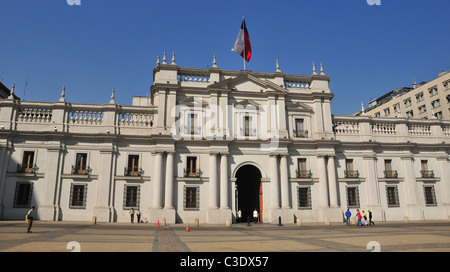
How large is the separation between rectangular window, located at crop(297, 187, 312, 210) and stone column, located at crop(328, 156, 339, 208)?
2554 millimetres

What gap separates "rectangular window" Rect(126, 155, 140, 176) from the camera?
106ft

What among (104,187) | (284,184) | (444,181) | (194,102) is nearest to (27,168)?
(104,187)

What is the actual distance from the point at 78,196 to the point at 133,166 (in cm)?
611

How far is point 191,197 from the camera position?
32.5 metres

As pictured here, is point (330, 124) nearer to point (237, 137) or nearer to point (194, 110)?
point (237, 137)

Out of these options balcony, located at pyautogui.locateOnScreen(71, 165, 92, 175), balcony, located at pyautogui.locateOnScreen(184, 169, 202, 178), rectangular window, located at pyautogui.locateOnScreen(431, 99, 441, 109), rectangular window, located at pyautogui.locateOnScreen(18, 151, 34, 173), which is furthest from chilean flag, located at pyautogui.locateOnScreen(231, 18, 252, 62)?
rectangular window, located at pyautogui.locateOnScreen(431, 99, 441, 109)

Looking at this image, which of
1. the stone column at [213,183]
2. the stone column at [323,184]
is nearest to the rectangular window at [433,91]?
the stone column at [323,184]

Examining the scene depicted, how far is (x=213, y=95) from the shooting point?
3488cm

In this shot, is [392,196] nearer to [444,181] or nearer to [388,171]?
[388,171]

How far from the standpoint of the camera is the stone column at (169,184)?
31.4 m

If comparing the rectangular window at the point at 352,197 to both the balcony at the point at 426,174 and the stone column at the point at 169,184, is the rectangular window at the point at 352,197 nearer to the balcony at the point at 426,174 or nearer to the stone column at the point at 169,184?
the balcony at the point at 426,174

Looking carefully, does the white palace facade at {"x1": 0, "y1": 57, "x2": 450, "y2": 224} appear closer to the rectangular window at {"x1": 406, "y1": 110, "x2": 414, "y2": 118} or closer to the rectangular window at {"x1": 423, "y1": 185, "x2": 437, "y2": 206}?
the rectangular window at {"x1": 423, "y1": 185, "x2": 437, "y2": 206}

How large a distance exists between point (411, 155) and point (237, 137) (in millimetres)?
22342

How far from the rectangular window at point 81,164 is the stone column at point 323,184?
2578cm
